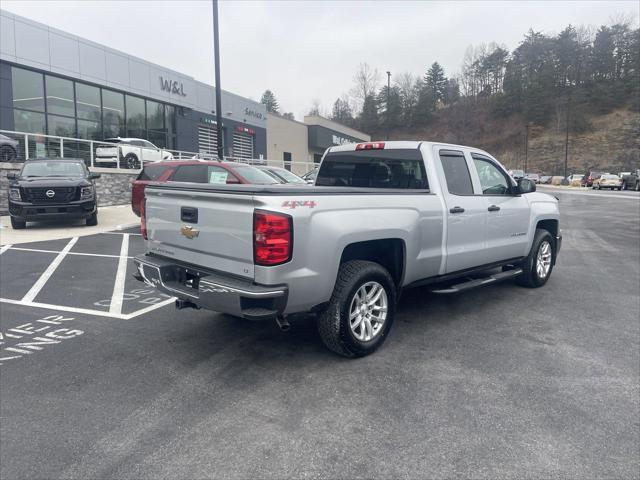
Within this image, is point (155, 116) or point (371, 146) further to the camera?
point (155, 116)

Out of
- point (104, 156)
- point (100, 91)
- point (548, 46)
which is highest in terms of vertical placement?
point (548, 46)

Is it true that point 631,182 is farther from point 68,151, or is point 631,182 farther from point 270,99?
point 270,99

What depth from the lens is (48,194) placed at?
1188 centimetres

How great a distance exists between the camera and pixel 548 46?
9819 centimetres

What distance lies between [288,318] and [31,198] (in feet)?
35.3

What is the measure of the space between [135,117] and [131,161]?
7159 millimetres

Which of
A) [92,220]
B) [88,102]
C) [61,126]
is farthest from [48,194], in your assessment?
[88,102]

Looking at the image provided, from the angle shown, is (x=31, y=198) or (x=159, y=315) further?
(x=31, y=198)

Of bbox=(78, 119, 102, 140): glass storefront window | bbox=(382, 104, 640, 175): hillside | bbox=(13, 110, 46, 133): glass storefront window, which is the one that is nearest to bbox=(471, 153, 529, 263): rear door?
bbox=(13, 110, 46, 133): glass storefront window

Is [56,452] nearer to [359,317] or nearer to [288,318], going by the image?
[288,318]

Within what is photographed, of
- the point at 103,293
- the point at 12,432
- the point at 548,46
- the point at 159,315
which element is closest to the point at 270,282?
the point at 12,432

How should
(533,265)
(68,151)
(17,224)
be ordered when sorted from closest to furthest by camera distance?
(533,265), (17,224), (68,151)

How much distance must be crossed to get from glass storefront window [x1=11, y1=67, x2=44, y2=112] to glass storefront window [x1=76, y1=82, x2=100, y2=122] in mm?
1806

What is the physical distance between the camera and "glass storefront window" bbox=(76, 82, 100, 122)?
22719 millimetres
